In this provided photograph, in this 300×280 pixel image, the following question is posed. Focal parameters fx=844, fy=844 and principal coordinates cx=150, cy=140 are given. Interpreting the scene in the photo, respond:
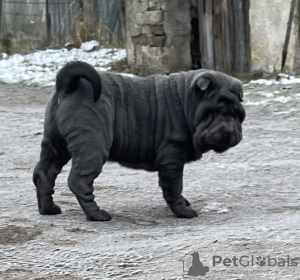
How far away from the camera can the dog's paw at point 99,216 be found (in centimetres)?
528

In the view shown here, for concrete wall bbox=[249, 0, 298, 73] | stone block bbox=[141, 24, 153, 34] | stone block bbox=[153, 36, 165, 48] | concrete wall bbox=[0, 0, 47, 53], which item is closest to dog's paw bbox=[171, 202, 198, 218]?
concrete wall bbox=[249, 0, 298, 73]

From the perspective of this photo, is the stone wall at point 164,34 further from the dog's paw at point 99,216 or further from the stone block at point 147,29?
the dog's paw at point 99,216

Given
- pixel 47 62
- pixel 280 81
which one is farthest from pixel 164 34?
pixel 47 62

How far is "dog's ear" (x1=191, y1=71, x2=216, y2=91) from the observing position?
525 cm

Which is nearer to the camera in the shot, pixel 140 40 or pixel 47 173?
pixel 47 173

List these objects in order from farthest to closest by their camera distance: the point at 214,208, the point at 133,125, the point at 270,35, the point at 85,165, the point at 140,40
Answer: the point at 140,40 < the point at 270,35 < the point at 214,208 < the point at 133,125 < the point at 85,165

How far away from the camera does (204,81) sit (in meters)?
5.27

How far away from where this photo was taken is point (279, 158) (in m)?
7.89

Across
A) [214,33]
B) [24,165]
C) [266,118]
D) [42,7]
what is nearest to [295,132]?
[266,118]

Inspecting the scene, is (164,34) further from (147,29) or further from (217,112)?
(217,112)

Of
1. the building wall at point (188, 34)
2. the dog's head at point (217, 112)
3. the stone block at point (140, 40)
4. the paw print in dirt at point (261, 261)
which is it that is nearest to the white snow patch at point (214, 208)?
the dog's head at point (217, 112)

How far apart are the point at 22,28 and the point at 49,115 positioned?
12886 mm

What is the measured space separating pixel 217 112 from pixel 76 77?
2.97 ft

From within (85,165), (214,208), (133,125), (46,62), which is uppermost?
(133,125)
